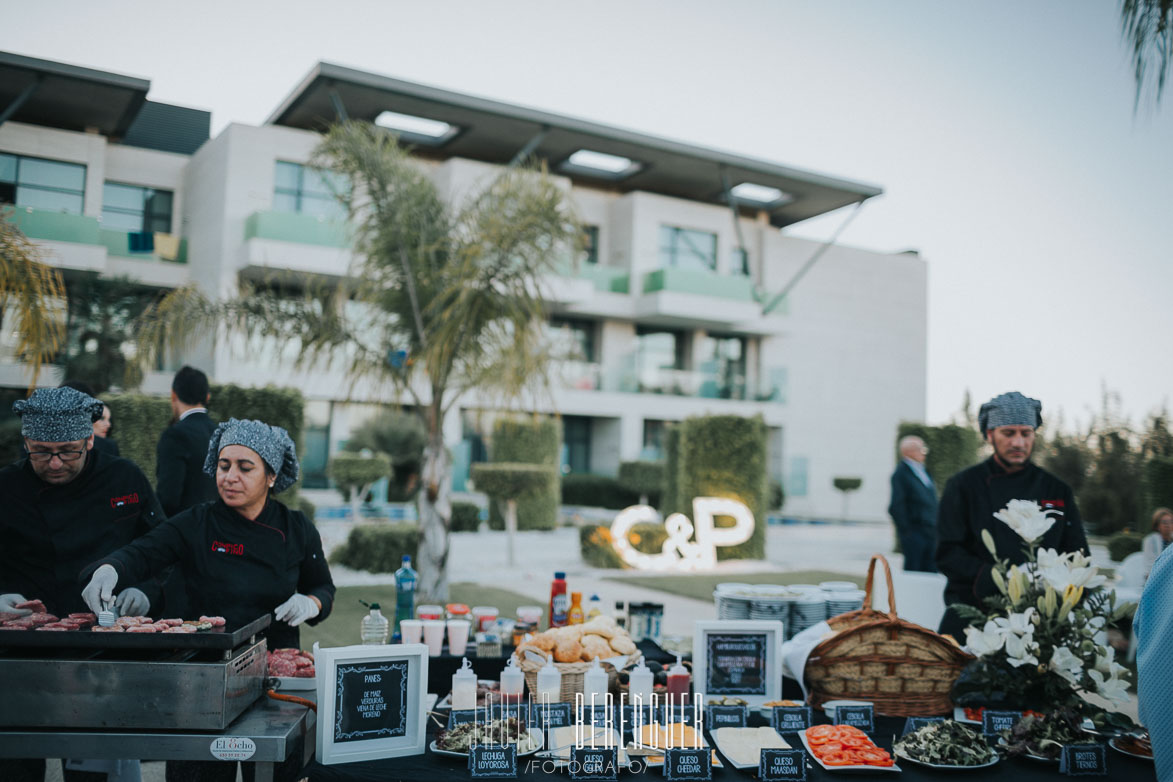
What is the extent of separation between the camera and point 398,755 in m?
2.60

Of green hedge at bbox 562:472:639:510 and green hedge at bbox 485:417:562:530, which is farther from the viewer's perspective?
green hedge at bbox 562:472:639:510

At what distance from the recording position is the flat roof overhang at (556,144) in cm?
2069

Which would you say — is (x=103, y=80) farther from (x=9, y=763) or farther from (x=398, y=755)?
(x=398, y=755)

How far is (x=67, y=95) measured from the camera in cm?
887

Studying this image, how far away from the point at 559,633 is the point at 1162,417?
64.5 feet

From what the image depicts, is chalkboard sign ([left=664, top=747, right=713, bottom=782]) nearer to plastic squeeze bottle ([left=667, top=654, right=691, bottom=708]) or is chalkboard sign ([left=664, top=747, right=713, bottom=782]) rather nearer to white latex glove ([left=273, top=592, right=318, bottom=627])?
plastic squeeze bottle ([left=667, top=654, right=691, bottom=708])

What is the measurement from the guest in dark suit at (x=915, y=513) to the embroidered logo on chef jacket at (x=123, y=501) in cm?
718

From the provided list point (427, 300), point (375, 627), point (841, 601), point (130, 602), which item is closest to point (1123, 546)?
point (427, 300)

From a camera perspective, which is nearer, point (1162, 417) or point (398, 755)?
point (398, 755)

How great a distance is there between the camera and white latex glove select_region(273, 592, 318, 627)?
323 centimetres

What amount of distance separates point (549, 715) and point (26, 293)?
631 cm

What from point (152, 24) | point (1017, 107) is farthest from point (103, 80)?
point (1017, 107)

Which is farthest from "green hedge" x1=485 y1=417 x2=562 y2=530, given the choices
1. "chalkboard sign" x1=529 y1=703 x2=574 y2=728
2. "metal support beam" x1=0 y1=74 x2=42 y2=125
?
"chalkboard sign" x1=529 y1=703 x2=574 y2=728

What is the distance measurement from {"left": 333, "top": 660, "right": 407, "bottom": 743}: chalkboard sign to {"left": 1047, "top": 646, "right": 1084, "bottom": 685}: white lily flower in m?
2.13
